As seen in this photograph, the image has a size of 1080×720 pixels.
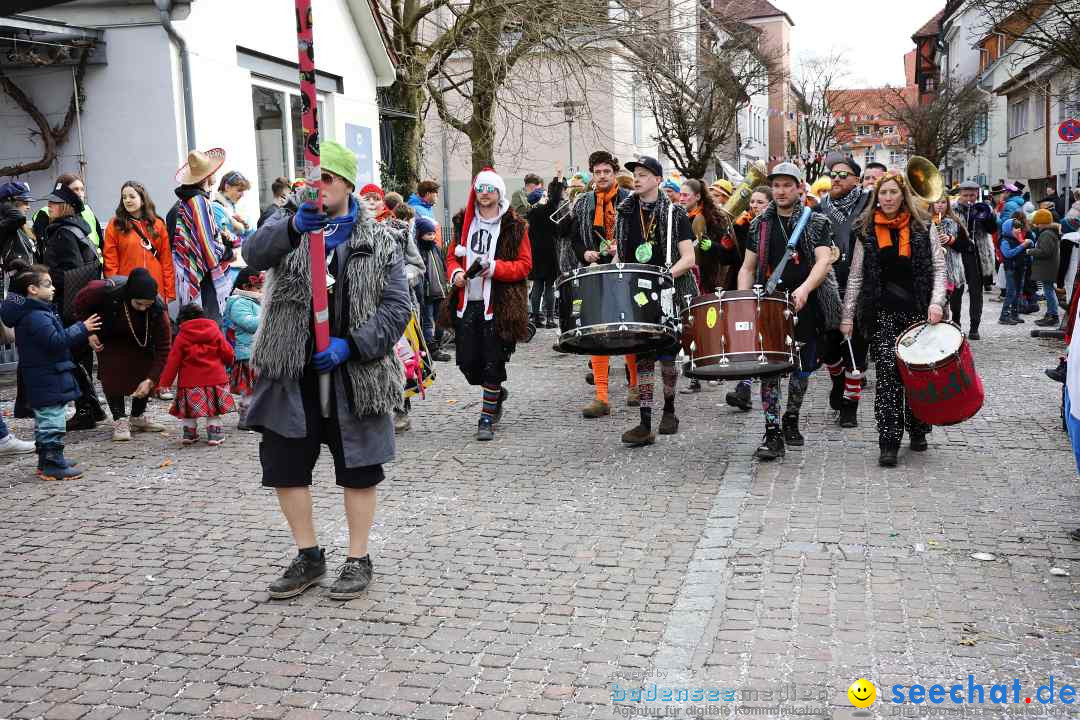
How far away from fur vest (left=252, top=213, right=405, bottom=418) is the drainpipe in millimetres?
8962

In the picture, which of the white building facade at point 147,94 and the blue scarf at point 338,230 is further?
the white building facade at point 147,94

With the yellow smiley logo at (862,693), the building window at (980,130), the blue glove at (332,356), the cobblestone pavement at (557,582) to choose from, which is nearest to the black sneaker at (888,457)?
the cobblestone pavement at (557,582)

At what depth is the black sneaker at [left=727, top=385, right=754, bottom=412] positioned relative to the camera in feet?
30.9

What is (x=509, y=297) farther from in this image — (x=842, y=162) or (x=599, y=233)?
(x=842, y=162)

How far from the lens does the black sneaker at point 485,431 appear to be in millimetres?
8555

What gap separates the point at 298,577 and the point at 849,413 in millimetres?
5071

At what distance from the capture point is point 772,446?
298 inches

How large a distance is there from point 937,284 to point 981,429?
182 centimetres

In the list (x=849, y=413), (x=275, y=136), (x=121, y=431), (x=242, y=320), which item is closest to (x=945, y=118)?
(x=275, y=136)

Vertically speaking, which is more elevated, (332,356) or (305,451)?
(332,356)

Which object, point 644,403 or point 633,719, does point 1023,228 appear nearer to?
point 644,403

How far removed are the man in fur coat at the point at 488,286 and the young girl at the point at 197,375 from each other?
1743 mm

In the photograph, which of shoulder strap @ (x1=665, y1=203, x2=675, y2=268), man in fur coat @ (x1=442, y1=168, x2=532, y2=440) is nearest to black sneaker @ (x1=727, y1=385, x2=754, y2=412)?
shoulder strap @ (x1=665, y1=203, x2=675, y2=268)

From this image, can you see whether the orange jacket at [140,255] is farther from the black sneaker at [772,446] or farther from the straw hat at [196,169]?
the black sneaker at [772,446]
